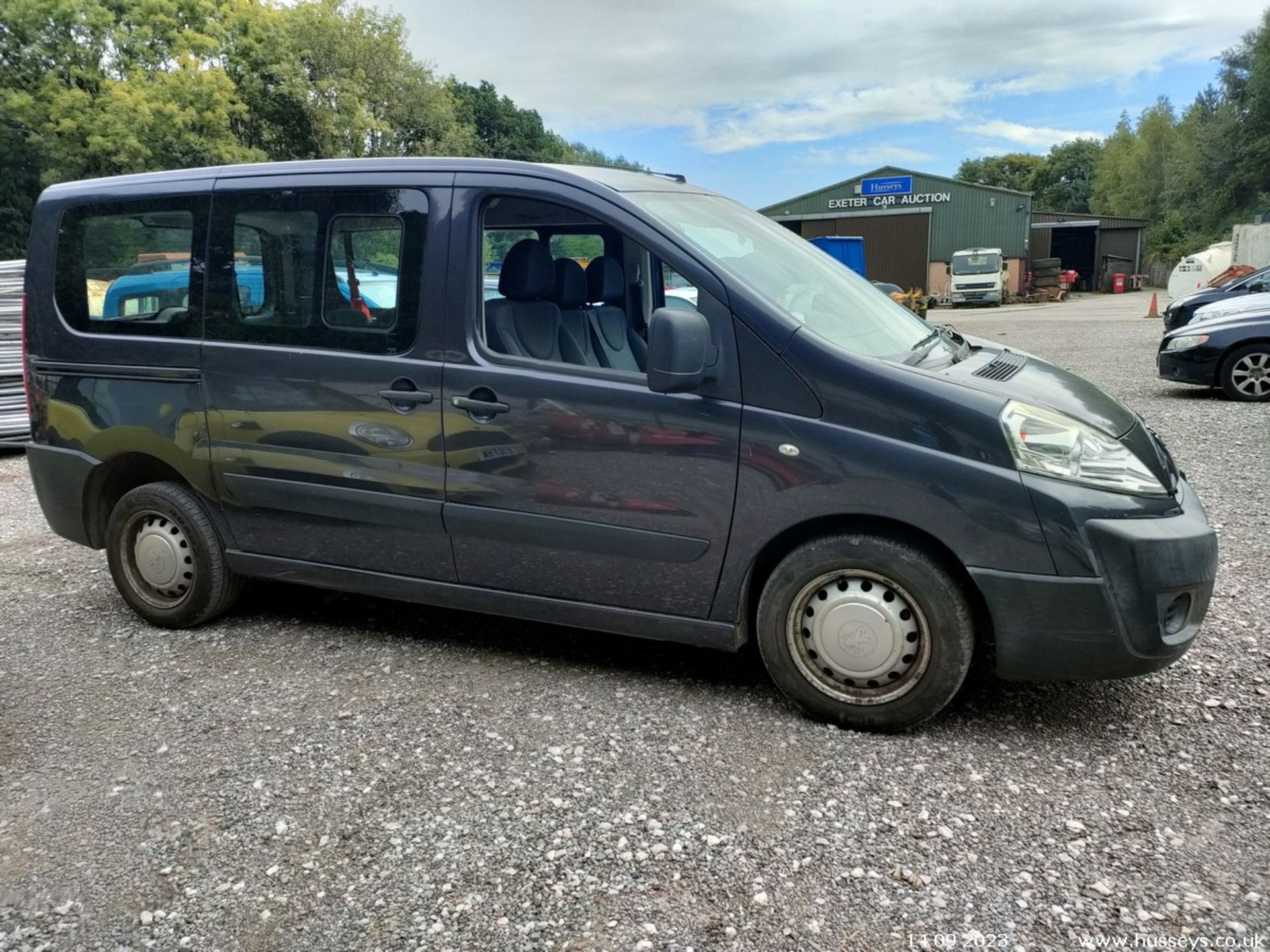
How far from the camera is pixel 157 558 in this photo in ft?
14.2

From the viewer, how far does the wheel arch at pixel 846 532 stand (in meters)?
3.10

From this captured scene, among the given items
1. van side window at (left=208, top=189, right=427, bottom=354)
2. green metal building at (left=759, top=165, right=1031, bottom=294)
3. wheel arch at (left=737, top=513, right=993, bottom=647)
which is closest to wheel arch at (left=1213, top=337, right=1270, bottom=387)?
A: wheel arch at (left=737, top=513, right=993, bottom=647)

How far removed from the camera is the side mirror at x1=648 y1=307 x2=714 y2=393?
313cm

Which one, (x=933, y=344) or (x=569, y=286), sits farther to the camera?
(x=569, y=286)

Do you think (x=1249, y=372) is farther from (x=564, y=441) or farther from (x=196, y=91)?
(x=196, y=91)

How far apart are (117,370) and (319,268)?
1.15 m

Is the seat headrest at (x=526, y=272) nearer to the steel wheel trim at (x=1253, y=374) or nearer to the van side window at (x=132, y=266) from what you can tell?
the van side window at (x=132, y=266)

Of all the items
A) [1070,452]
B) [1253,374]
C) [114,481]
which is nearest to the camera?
[1070,452]

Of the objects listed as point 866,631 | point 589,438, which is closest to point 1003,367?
point 866,631

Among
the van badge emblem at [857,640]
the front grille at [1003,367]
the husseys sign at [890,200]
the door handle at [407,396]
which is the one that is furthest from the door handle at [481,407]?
the husseys sign at [890,200]

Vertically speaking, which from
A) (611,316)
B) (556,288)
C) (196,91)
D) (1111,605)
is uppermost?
(196,91)

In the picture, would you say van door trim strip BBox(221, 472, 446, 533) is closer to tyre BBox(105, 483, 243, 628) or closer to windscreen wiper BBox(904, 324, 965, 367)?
tyre BBox(105, 483, 243, 628)

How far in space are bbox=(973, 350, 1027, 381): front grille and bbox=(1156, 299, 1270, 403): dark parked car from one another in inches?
310

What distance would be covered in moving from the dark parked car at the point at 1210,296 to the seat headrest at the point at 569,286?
49.5 ft
